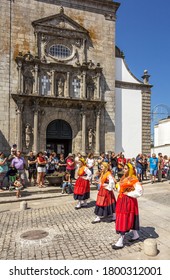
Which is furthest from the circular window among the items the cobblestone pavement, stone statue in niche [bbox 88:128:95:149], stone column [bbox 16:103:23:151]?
the cobblestone pavement

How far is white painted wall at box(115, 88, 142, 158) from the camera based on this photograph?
63.7 feet

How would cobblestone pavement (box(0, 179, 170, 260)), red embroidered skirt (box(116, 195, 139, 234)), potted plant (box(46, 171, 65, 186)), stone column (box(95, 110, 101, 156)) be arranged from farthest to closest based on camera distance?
stone column (box(95, 110, 101, 156)) → potted plant (box(46, 171, 65, 186)) → red embroidered skirt (box(116, 195, 139, 234)) → cobblestone pavement (box(0, 179, 170, 260))

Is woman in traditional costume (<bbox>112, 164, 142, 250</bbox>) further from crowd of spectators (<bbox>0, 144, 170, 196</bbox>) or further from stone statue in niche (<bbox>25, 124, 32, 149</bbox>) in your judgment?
stone statue in niche (<bbox>25, 124, 32, 149</bbox>)

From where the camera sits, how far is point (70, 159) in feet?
39.7

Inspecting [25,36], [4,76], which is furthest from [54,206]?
[25,36]

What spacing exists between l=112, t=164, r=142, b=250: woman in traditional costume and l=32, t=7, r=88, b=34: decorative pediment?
49.9 ft

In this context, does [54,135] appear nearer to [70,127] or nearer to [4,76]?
[70,127]

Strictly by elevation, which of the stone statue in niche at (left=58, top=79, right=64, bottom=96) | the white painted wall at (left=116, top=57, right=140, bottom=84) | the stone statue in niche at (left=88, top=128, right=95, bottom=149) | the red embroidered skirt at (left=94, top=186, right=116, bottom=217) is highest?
the white painted wall at (left=116, top=57, right=140, bottom=84)

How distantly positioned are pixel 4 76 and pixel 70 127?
→ 565 cm

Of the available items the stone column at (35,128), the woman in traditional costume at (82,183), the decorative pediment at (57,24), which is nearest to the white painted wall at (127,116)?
the decorative pediment at (57,24)

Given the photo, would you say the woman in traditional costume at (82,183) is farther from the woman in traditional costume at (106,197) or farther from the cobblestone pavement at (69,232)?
the woman in traditional costume at (106,197)

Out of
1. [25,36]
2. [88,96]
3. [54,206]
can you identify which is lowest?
[54,206]

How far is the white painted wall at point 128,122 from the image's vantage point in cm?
1941

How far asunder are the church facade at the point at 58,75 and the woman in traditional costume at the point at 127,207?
39.5ft
